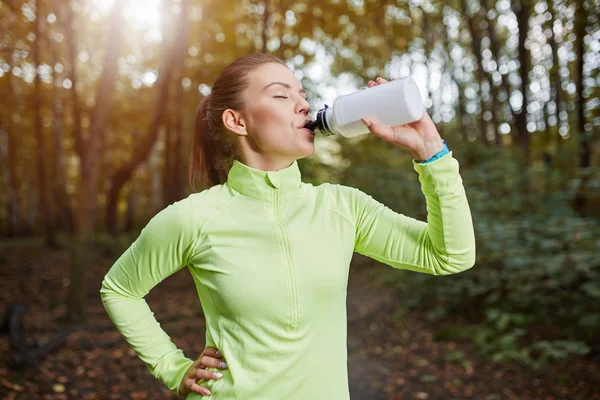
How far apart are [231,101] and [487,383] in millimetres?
4156

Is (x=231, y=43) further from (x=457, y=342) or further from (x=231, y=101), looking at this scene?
(x=231, y=101)

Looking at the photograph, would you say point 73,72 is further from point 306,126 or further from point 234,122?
point 306,126

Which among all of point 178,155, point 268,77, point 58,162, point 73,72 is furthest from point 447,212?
point 58,162

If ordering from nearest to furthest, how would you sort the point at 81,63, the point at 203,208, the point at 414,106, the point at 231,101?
the point at 414,106, the point at 203,208, the point at 231,101, the point at 81,63

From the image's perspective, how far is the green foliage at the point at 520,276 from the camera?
4617 mm

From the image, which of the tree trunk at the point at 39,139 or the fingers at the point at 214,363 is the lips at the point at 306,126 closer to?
the fingers at the point at 214,363

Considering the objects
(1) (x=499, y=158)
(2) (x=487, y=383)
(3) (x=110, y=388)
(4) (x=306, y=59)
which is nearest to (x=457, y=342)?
(2) (x=487, y=383)

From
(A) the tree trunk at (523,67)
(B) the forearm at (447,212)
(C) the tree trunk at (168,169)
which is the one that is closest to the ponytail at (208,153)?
(B) the forearm at (447,212)

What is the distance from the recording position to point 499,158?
264 inches

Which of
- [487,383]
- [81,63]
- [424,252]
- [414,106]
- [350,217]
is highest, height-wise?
[81,63]

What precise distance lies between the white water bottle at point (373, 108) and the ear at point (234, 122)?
237mm

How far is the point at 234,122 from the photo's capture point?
62.1 inches

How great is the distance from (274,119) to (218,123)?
0.93ft

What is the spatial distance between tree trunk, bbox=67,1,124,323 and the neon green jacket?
4627mm
